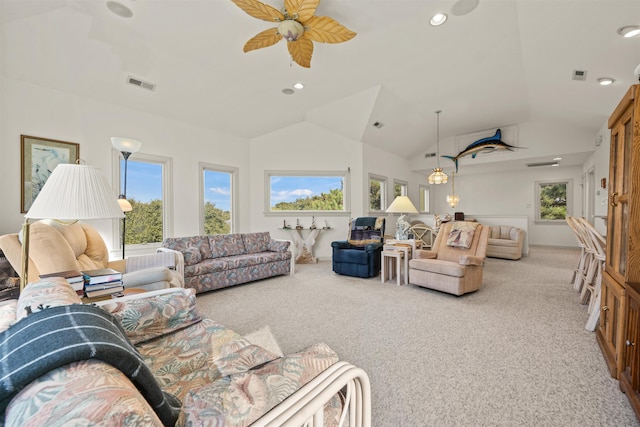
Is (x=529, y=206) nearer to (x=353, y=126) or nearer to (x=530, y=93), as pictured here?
(x=530, y=93)

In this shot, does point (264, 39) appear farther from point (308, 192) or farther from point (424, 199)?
point (424, 199)

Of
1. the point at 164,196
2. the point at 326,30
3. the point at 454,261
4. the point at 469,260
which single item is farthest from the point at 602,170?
the point at 164,196

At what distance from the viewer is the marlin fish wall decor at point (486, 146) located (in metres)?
6.77

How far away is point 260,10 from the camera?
2.38 meters

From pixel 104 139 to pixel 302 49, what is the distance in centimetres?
318

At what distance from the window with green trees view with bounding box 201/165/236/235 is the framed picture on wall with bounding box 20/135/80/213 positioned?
6.72ft

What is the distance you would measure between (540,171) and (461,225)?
244 inches

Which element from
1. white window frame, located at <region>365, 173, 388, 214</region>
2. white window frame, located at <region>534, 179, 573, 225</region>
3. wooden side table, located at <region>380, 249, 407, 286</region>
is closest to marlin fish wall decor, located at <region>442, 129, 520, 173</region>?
white window frame, located at <region>365, 173, 388, 214</region>

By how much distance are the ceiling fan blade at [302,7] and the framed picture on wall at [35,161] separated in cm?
341

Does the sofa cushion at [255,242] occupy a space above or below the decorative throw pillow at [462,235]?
below

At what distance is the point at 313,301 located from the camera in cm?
345

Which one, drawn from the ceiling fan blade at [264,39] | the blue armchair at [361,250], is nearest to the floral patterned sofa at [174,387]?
the ceiling fan blade at [264,39]

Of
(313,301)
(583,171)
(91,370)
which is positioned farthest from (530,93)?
(91,370)

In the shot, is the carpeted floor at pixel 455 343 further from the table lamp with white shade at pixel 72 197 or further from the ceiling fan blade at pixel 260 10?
the ceiling fan blade at pixel 260 10
